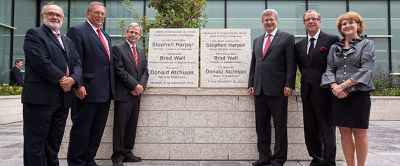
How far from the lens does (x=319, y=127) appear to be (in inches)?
174

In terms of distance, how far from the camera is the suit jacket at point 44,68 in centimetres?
349

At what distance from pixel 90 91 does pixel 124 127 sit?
811 millimetres

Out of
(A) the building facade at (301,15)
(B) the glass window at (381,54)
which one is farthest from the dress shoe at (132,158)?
(B) the glass window at (381,54)

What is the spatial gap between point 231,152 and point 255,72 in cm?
127

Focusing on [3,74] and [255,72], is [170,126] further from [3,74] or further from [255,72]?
[3,74]

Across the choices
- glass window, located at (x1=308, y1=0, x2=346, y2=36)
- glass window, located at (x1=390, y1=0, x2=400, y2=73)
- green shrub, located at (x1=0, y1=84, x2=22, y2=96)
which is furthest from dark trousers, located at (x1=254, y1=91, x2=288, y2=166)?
glass window, located at (x1=390, y1=0, x2=400, y2=73)

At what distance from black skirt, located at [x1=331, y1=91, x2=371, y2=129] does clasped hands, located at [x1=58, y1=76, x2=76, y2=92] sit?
3017mm

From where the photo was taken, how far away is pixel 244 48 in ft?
17.3

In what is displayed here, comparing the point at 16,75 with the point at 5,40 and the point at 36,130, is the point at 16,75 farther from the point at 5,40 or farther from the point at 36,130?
the point at 36,130

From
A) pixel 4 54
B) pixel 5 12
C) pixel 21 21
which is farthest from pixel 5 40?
pixel 21 21

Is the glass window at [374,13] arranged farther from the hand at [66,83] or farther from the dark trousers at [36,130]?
the dark trousers at [36,130]

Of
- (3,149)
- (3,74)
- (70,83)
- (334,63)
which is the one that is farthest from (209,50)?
(3,74)

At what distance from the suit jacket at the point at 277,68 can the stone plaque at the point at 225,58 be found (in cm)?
56

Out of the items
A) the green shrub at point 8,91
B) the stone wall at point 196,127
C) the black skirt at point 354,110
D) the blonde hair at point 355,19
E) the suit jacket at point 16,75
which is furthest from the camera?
the suit jacket at point 16,75
